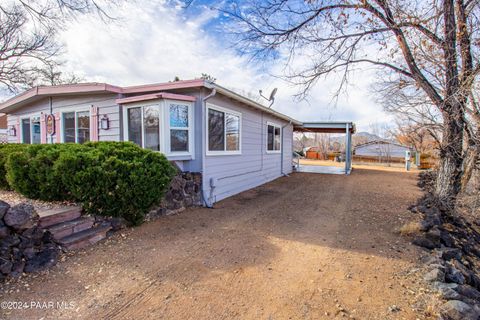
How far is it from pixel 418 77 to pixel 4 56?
1748cm

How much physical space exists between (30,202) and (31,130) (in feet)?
20.7

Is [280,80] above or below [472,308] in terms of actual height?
above

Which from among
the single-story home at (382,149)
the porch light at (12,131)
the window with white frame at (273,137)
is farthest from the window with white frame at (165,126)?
the single-story home at (382,149)

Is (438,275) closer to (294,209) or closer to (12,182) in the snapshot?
(294,209)

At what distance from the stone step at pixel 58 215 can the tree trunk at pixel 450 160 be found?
719 cm

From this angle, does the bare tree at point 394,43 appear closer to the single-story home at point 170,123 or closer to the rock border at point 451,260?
the rock border at point 451,260

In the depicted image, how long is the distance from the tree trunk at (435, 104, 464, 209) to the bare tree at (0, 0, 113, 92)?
8.34m

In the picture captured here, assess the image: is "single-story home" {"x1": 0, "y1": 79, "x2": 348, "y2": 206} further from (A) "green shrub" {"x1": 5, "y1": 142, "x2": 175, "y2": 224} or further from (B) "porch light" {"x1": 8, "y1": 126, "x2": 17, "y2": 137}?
(A) "green shrub" {"x1": 5, "y1": 142, "x2": 175, "y2": 224}

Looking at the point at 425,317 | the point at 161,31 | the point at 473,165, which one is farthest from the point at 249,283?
the point at 161,31

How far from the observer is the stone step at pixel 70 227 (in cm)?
322

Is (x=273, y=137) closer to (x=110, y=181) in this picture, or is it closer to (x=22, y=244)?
(x=110, y=181)

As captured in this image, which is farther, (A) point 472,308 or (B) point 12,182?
(B) point 12,182

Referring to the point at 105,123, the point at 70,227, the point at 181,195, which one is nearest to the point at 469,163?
the point at 181,195

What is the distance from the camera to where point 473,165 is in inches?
195
